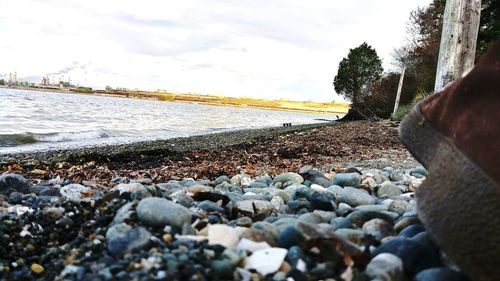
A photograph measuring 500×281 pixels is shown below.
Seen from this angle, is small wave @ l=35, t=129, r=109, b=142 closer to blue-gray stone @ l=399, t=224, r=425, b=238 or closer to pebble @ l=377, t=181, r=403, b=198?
pebble @ l=377, t=181, r=403, b=198

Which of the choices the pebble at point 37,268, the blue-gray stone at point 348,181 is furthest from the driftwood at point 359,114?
the pebble at point 37,268

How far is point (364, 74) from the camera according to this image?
154 ft

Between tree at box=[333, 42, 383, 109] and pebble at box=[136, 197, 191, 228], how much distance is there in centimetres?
4462

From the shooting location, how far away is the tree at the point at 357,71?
46.4 metres

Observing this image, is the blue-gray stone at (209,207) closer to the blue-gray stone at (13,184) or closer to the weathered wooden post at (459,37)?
the blue-gray stone at (13,184)

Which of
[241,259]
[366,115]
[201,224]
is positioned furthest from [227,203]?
[366,115]

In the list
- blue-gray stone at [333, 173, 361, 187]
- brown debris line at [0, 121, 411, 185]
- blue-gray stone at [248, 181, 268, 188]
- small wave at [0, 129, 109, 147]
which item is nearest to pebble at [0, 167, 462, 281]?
blue-gray stone at [333, 173, 361, 187]

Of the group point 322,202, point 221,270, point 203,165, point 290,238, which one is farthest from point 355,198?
point 203,165

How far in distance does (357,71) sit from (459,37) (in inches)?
1678

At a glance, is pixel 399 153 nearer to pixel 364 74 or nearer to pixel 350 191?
pixel 350 191

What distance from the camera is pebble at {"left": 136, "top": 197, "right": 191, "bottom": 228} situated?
6.39 feet

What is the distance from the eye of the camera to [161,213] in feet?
6.48

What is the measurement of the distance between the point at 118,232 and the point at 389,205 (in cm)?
193

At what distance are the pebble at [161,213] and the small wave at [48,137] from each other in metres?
12.4
